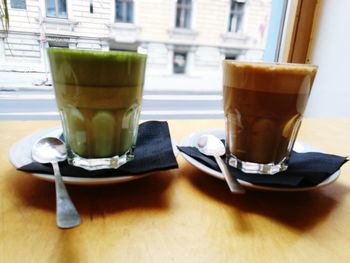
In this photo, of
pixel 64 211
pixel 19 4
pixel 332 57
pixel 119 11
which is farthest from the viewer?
pixel 332 57

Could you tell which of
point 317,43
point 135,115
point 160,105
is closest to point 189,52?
point 160,105

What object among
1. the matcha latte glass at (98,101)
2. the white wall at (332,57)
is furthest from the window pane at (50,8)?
the white wall at (332,57)

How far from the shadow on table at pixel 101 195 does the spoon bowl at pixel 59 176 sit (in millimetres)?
34

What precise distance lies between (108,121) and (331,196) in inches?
14.2

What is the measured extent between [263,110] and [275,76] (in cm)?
6

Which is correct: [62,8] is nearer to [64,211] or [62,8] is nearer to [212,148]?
[212,148]

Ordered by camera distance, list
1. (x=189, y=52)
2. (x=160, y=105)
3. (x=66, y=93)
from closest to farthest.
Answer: (x=66, y=93)
(x=160, y=105)
(x=189, y=52)

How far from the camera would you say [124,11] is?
145 centimetres

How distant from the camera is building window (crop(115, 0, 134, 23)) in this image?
1.41 metres

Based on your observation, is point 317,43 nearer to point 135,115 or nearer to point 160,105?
point 160,105

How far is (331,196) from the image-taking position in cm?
43

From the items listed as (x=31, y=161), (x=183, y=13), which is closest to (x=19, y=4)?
(x=183, y=13)

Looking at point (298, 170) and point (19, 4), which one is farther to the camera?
point (19, 4)

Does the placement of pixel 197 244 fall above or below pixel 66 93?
below
